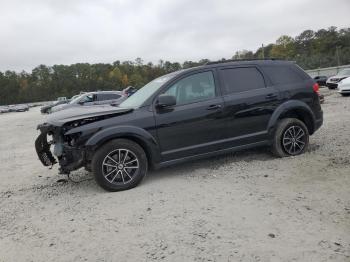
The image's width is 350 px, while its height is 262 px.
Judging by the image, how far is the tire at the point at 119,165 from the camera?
5.66 m

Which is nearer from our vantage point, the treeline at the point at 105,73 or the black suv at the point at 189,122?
the black suv at the point at 189,122

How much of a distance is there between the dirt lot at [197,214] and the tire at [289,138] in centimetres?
20

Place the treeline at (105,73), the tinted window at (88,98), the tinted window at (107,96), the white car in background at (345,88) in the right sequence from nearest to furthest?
the white car in background at (345,88), the tinted window at (107,96), the tinted window at (88,98), the treeline at (105,73)

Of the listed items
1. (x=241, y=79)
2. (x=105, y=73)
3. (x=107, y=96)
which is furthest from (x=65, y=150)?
(x=105, y=73)

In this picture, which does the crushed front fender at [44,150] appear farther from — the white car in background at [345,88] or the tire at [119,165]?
the white car in background at [345,88]

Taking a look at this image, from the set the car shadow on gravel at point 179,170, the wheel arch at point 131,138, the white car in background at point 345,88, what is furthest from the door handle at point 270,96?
the white car in background at point 345,88

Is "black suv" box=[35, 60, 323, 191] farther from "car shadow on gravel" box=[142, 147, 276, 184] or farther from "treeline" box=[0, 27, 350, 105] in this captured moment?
"treeline" box=[0, 27, 350, 105]

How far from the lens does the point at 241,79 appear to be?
681cm

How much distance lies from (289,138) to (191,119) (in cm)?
197

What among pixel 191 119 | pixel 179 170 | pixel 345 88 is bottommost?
pixel 179 170

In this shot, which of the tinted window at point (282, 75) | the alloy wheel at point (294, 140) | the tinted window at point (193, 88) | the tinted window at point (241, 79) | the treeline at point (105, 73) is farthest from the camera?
the treeline at point (105, 73)

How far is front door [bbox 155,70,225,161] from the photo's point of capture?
607cm

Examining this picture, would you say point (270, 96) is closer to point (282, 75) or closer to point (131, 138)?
point (282, 75)

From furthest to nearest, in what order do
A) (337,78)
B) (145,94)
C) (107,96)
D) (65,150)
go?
1. (337,78)
2. (107,96)
3. (145,94)
4. (65,150)
